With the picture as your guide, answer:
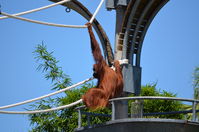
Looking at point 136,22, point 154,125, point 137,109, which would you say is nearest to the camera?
point 154,125

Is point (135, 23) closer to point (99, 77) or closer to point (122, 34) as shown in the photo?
point (122, 34)

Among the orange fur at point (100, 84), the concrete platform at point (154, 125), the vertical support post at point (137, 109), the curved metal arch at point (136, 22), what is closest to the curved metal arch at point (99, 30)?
the curved metal arch at point (136, 22)

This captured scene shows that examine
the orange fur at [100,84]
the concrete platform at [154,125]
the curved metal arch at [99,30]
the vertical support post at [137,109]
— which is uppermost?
the curved metal arch at [99,30]

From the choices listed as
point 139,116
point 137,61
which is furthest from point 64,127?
point 139,116

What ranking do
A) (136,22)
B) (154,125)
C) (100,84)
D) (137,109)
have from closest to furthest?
(154,125) → (100,84) → (137,109) → (136,22)

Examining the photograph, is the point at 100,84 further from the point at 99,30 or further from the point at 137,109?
the point at 99,30

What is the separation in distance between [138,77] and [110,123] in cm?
250

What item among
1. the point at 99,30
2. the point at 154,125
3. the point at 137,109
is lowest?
the point at 154,125

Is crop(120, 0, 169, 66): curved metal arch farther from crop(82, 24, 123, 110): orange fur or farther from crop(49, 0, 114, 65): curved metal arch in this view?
crop(82, 24, 123, 110): orange fur

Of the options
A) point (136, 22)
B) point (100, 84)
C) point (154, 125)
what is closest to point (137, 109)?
point (154, 125)

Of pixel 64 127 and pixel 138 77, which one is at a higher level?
pixel 138 77

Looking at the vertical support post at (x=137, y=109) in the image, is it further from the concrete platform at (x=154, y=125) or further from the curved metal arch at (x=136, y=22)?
the curved metal arch at (x=136, y=22)

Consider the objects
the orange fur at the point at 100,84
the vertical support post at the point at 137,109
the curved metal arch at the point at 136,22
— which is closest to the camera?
the orange fur at the point at 100,84

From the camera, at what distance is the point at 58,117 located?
19.8 metres
